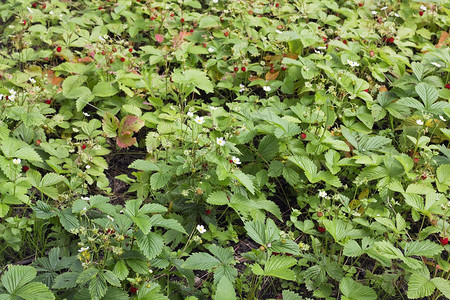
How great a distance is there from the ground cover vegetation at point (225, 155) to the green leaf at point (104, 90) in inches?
0.4

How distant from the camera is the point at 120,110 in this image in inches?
130

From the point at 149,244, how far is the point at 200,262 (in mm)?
250

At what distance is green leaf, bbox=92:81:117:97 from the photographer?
3.20 metres

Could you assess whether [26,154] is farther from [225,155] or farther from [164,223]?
[225,155]

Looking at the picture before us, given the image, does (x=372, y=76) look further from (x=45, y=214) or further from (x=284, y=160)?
(x=45, y=214)

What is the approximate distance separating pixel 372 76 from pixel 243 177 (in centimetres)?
164

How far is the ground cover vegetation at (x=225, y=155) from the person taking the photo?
7.16 feet

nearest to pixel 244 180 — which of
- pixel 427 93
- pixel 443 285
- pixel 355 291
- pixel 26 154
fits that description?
pixel 355 291

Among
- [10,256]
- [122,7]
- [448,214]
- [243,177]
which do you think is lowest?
[10,256]

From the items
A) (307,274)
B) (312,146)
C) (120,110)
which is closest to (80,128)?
(120,110)

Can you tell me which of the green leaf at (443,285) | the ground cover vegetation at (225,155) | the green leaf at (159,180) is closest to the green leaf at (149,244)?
the ground cover vegetation at (225,155)

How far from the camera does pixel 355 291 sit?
217 cm

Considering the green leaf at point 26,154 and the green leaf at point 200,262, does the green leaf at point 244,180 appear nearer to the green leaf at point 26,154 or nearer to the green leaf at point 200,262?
the green leaf at point 200,262

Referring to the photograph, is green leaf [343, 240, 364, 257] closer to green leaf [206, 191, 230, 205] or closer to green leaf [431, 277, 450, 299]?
green leaf [431, 277, 450, 299]
